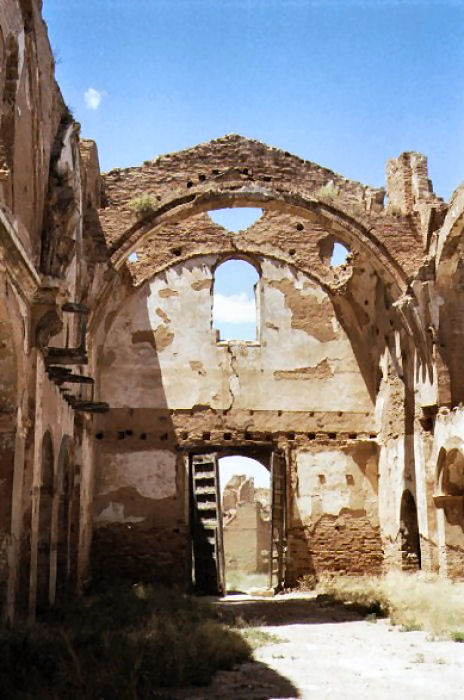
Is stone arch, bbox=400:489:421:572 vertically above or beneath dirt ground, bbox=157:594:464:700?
above

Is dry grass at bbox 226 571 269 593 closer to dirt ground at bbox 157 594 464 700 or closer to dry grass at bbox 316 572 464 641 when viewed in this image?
dry grass at bbox 316 572 464 641

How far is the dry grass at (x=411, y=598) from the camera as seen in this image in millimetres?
9633

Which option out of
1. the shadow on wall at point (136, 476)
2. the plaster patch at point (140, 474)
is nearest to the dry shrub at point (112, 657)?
the shadow on wall at point (136, 476)

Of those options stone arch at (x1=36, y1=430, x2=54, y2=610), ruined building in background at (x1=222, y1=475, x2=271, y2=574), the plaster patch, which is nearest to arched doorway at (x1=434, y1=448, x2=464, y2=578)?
the plaster patch

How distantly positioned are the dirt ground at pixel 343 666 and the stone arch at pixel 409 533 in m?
4.40

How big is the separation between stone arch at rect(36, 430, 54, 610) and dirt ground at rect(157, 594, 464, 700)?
9.68ft

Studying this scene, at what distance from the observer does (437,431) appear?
14211 millimetres

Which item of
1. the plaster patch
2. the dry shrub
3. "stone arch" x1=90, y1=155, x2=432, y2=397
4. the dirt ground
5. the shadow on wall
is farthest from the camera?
the plaster patch

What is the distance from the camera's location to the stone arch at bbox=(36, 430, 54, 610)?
1097 centimetres

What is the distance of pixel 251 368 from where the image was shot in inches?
691

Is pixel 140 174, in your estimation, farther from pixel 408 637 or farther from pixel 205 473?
pixel 408 637

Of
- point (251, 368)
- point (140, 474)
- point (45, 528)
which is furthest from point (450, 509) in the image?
point (45, 528)

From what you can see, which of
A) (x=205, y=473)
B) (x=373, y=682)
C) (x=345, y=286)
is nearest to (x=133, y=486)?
(x=205, y=473)

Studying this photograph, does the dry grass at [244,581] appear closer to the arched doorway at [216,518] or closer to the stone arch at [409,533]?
the arched doorway at [216,518]
